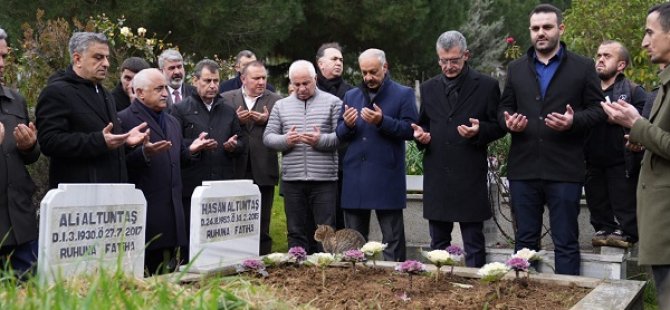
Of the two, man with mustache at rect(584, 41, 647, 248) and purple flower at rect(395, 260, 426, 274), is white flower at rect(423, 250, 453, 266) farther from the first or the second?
man with mustache at rect(584, 41, 647, 248)

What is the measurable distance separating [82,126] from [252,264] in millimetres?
1419

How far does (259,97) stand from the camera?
8.63 m

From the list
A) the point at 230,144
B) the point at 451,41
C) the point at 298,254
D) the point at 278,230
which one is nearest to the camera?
the point at 298,254

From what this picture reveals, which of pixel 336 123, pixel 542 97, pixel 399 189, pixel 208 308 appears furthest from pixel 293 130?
pixel 208 308

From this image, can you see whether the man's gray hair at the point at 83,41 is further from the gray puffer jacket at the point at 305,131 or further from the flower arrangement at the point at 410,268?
the flower arrangement at the point at 410,268

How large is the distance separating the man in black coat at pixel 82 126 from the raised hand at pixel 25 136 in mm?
172

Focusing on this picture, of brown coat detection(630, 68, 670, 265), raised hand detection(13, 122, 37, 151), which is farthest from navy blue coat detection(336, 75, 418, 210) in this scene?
brown coat detection(630, 68, 670, 265)

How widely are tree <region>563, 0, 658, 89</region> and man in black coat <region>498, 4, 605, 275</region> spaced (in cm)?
576

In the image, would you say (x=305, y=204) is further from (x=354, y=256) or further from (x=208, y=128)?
(x=354, y=256)

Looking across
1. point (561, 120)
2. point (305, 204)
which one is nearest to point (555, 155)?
point (561, 120)

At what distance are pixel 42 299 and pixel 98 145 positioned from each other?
2.70 metres

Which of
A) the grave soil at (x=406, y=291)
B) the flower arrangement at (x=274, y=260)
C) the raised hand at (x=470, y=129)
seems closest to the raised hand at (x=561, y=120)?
the raised hand at (x=470, y=129)

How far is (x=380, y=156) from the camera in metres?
7.51

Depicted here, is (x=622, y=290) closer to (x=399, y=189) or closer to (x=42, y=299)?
(x=399, y=189)
